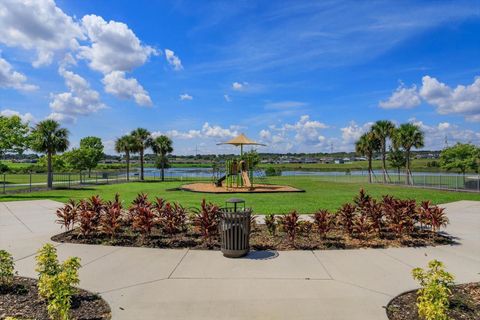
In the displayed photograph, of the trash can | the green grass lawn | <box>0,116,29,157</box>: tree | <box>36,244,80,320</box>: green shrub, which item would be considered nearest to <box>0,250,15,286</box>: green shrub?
<box>36,244,80,320</box>: green shrub

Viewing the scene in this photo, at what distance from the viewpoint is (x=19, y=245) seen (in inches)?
328

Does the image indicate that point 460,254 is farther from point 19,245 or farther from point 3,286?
point 19,245

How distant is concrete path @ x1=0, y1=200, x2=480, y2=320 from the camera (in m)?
4.57

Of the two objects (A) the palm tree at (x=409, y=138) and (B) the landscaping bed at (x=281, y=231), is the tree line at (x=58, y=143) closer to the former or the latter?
(B) the landscaping bed at (x=281, y=231)

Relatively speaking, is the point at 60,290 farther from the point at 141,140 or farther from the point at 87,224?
the point at 141,140

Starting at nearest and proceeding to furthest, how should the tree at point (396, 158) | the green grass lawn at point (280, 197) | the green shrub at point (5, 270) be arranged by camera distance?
the green shrub at point (5, 270)
the green grass lawn at point (280, 197)
the tree at point (396, 158)

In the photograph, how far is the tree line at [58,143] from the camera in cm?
2275

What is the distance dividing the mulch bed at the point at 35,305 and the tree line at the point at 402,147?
36.5 m

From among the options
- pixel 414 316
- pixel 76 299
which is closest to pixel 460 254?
pixel 414 316

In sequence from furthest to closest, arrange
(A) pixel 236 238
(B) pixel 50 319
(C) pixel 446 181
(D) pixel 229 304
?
(C) pixel 446 181, (A) pixel 236 238, (D) pixel 229 304, (B) pixel 50 319

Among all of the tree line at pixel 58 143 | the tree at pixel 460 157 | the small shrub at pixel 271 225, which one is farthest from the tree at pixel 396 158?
the small shrub at pixel 271 225

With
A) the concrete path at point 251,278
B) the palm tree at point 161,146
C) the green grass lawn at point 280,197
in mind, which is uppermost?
the palm tree at point 161,146

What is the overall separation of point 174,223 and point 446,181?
2565 centimetres

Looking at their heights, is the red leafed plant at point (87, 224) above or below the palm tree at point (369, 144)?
below
